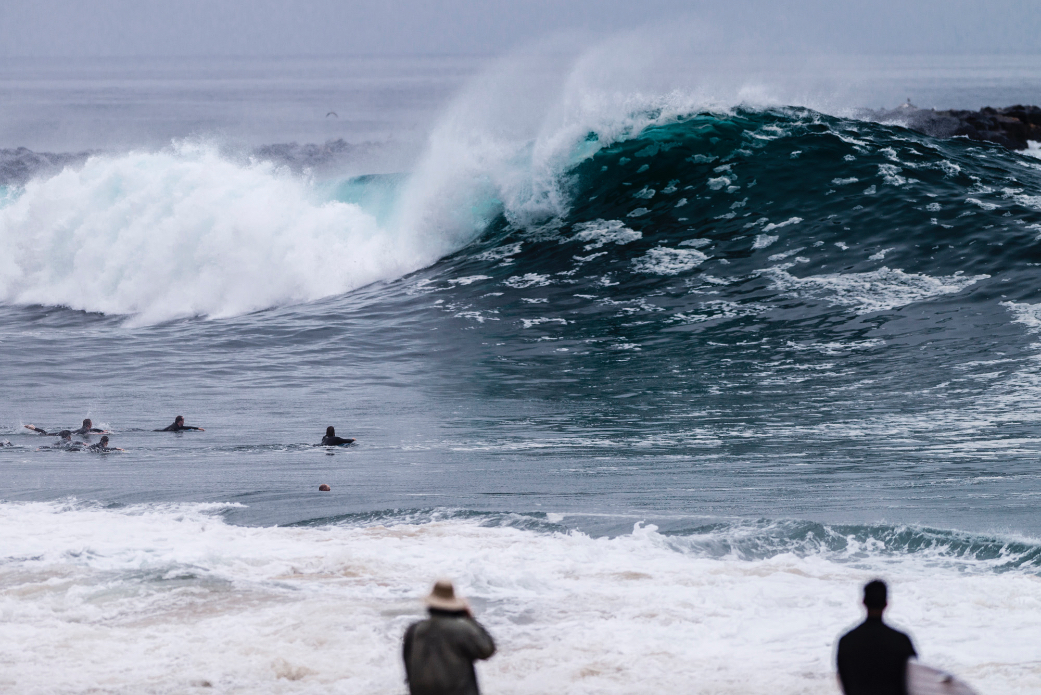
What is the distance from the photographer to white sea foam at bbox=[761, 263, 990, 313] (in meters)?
17.3

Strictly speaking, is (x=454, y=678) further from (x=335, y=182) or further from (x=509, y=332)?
(x=335, y=182)

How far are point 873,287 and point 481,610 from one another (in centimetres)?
1220

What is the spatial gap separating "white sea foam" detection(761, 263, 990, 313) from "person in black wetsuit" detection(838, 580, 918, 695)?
43.5 feet

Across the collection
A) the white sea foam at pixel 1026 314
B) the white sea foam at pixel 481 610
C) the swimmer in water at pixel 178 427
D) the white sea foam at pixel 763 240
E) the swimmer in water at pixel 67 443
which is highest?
the white sea foam at pixel 763 240

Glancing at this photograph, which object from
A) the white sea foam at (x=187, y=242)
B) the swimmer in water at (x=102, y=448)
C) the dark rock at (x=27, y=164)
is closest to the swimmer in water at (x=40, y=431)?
the swimmer in water at (x=102, y=448)

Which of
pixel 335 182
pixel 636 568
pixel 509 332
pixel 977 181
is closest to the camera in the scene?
pixel 636 568

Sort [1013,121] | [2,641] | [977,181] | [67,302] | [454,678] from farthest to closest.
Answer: [1013,121]
[67,302]
[977,181]
[2,641]
[454,678]

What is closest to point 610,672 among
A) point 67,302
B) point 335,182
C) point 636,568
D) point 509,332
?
point 636,568

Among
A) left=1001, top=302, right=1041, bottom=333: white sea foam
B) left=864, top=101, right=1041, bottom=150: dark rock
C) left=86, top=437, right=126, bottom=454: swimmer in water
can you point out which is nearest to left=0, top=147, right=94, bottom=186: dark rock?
left=864, top=101, right=1041, bottom=150: dark rock

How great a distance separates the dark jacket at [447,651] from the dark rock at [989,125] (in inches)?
1410

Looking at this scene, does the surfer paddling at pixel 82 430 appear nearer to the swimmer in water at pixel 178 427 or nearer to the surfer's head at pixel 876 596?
the swimmer in water at pixel 178 427

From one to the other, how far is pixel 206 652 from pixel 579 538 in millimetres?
3372

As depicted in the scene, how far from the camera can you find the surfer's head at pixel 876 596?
14.6 ft

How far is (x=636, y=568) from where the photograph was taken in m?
8.46
